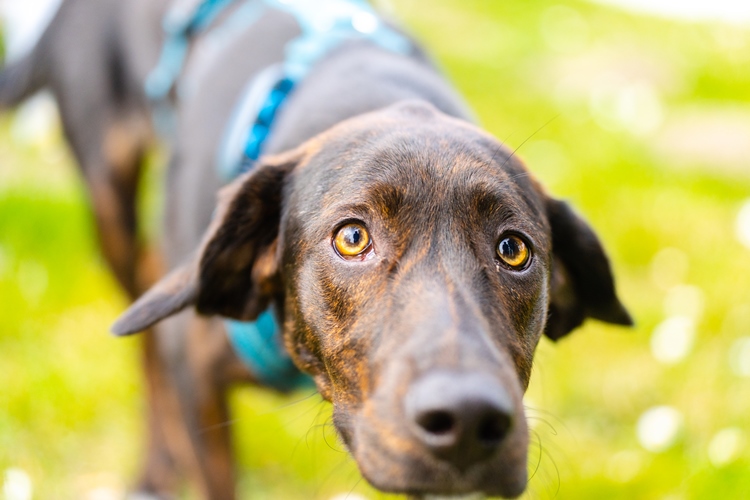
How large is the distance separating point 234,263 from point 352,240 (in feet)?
1.83

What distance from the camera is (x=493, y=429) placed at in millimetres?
1763

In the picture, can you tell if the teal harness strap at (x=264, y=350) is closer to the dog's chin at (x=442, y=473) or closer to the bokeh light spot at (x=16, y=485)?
the bokeh light spot at (x=16, y=485)

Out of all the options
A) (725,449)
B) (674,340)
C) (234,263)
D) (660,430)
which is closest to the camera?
(234,263)

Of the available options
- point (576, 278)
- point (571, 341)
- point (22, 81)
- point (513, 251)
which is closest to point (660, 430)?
point (571, 341)

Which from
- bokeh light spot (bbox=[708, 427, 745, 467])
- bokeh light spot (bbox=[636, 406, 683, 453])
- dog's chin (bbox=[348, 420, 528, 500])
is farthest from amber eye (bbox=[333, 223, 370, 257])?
bokeh light spot (bbox=[636, 406, 683, 453])

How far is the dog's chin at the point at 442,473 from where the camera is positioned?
1.78m

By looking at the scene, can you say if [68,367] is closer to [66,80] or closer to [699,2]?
[66,80]

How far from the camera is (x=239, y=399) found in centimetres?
429

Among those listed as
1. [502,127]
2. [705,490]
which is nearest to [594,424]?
[705,490]

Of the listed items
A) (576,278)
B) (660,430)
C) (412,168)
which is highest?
(412,168)

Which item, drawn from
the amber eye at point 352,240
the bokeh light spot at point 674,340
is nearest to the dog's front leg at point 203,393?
the amber eye at point 352,240

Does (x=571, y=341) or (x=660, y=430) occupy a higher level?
(x=660, y=430)

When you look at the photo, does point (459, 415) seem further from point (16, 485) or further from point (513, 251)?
point (16, 485)

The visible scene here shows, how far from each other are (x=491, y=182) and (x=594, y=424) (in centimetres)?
216
